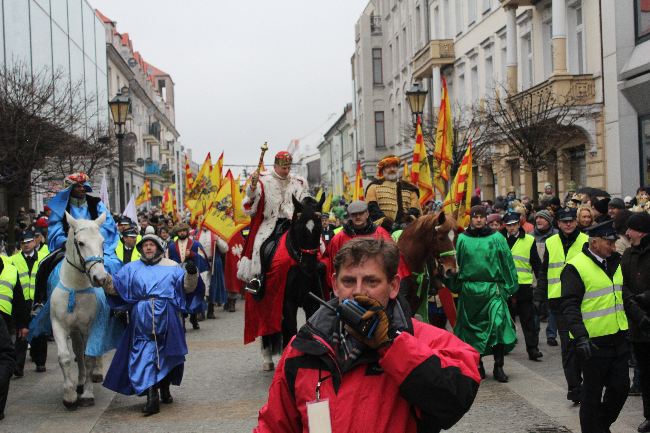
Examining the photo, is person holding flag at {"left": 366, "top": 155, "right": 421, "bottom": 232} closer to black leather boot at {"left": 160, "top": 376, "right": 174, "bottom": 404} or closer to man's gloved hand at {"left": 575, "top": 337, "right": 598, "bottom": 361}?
black leather boot at {"left": 160, "top": 376, "right": 174, "bottom": 404}

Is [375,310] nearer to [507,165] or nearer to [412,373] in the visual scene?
[412,373]

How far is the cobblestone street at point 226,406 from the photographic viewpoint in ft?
25.7

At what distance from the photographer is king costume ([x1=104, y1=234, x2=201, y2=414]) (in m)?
8.68

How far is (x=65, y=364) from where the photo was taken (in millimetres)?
8867

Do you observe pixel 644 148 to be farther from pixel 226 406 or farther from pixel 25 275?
pixel 226 406

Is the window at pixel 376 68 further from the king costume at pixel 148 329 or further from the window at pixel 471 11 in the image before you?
the king costume at pixel 148 329

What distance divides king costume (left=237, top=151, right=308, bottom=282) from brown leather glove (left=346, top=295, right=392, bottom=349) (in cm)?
742

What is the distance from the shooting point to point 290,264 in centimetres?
984

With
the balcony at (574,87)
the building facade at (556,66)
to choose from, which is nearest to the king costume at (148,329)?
the building facade at (556,66)

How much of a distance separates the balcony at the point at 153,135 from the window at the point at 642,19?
174 feet

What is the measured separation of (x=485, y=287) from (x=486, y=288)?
16mm

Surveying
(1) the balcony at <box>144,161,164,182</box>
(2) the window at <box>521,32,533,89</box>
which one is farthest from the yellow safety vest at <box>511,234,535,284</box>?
(1) the balcony at <box>144,161,164,182</box>

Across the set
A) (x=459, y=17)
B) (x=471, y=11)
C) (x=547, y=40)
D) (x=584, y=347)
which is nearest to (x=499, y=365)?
(x=584, y=347)

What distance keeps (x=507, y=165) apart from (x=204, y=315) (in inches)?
602
